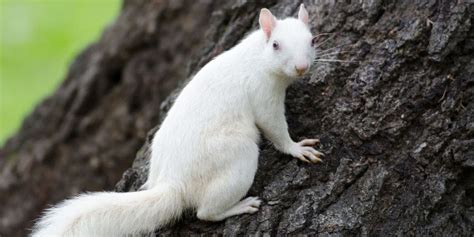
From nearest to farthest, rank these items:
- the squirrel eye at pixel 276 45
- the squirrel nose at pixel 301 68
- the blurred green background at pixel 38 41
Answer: the squirrel nose at pixel 301 68
the squirrel eye at pixel 276 45
the blurred green background at pixel 38 41

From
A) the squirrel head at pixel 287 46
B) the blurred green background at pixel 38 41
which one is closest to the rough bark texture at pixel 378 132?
the squirrel head at pixel 287 46

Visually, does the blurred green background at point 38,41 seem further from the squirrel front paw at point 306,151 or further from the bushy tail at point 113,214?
the squirrel front paw at point 306,151

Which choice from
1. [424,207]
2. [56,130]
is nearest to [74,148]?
[56,130]

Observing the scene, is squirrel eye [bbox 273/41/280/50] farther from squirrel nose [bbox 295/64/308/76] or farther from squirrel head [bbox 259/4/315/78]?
squirrel nose [bbox 295/64/308/76]

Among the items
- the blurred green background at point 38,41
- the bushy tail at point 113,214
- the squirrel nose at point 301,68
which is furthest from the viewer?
the blurred green background at point 38,41

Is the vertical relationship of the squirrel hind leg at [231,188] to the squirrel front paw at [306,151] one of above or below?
above

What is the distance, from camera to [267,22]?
4.05 metres

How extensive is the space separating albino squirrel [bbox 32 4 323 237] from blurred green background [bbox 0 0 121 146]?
6.30 m

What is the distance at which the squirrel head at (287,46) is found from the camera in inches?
154

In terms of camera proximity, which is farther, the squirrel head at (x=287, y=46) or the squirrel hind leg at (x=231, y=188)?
the squirrel head at (x=287, y=46)

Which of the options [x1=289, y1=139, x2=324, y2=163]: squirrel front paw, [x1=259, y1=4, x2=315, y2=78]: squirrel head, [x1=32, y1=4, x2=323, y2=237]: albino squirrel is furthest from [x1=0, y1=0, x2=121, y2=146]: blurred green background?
[x1=289, y1=139, x2=324, y2=163]: squirrel front paw

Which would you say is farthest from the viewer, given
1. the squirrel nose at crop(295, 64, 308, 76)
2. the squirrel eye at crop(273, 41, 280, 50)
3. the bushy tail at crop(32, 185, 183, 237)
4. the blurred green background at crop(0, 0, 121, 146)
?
the blurred green background at crop(0, 0, 121, 146)

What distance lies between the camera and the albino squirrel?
3.79 meters

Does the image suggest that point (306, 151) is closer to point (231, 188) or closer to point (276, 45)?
point (231, 188)
